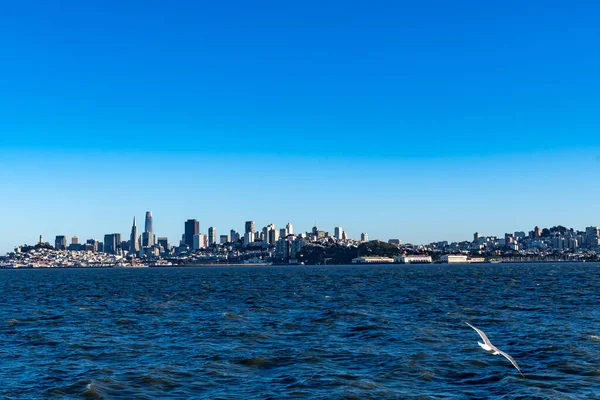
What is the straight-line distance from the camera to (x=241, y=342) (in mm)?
36656

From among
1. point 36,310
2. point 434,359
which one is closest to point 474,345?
point 434,359

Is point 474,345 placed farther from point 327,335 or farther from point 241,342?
point 241,342

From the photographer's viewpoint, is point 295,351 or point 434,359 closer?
point 434,359

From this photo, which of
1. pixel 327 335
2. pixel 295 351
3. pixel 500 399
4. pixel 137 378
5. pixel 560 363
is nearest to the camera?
pixel 500 399

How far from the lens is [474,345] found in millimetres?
34375

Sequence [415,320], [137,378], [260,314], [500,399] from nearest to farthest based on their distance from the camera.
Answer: [500,399]
[137,378]
[415,320]
[260,314]

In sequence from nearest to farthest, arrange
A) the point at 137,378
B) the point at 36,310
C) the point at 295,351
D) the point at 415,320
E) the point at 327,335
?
the point at 137,378
the point at 295,351
the point at 327,335
the point at 415,320
the point at 36,310

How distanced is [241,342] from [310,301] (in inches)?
1173

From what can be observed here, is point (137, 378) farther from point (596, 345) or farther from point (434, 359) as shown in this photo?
point (596, 345)

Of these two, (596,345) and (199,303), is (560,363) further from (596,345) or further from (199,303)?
(199,303)

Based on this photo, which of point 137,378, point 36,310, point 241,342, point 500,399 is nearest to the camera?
point 500,399

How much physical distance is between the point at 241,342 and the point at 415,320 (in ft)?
49.1

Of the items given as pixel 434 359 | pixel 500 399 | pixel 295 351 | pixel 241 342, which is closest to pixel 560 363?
pixel 434 359

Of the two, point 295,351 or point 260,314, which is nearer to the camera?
point 295,351
